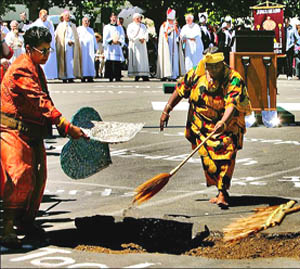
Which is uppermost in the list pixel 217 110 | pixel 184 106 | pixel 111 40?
pixel 217 110

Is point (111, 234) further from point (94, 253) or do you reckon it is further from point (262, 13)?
point (262, 13)

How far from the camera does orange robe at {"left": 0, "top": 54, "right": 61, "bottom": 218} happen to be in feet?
25.1

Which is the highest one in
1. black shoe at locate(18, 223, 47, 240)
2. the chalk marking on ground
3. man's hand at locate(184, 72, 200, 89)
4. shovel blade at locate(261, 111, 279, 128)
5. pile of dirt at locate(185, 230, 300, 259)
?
man's hand at locate(184, 72, 200, 89)

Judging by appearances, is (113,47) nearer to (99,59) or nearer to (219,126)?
(99,59)

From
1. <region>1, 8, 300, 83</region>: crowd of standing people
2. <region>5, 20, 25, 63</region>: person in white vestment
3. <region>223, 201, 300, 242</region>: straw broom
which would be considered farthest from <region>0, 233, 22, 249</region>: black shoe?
<region>1, 8, 300, 83</region>: crowd of standing people

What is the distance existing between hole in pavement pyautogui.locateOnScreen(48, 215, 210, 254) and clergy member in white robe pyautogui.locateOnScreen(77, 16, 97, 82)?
74.8 feet

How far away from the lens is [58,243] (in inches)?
316

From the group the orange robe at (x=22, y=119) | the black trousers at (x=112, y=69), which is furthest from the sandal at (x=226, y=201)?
the black trousers at (x=112, y=69)

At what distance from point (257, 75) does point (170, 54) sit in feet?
47.8

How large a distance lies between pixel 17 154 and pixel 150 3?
3616cm

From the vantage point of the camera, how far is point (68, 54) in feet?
101

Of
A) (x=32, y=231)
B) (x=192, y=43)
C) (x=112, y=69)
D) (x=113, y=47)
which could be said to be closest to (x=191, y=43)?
(x=192, y=43)

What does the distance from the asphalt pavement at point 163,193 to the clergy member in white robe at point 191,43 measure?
42.0 feet

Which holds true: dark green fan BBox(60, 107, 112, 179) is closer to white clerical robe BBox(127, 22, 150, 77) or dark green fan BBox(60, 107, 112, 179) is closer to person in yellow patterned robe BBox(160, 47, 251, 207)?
person in yellow patterned robe BBox(160, 47, 251, 207)
